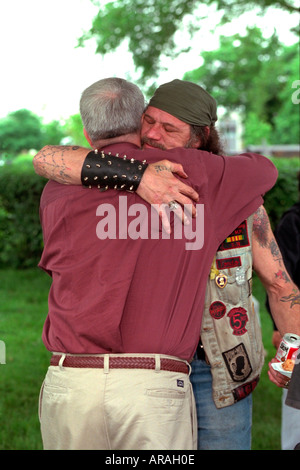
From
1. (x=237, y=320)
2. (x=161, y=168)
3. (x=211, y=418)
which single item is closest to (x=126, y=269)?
(x=161, y=168)

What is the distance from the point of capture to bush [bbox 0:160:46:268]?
12539mm

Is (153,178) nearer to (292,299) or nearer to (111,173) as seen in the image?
(111,173)

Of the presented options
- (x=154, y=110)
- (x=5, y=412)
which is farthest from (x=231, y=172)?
(x=5, y=412)

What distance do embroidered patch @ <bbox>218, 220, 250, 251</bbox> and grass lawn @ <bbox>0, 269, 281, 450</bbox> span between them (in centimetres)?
280

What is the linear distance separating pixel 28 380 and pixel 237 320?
14.3ft

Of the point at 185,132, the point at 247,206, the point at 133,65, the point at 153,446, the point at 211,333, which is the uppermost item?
the point at 133,65

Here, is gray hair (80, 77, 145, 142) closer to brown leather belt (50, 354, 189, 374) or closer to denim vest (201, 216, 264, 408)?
denim vest (201, 216, 264, 408)

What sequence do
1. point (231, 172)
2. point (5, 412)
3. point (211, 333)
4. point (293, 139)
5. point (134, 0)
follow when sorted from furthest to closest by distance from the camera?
point (293, 139) < point (134, 0) < point (5, 412) < point (211, 333) < point (231, 172)

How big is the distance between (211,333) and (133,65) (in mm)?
9288

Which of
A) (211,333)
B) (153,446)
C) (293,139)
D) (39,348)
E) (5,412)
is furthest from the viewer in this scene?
(293,139)

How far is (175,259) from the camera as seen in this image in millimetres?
2352

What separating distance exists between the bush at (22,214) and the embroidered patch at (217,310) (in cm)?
1004

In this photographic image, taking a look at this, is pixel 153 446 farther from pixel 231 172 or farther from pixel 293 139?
pixel 293 139

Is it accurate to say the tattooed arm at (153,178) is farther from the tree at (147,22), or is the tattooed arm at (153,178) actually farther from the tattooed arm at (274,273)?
the tree at (147,22)
